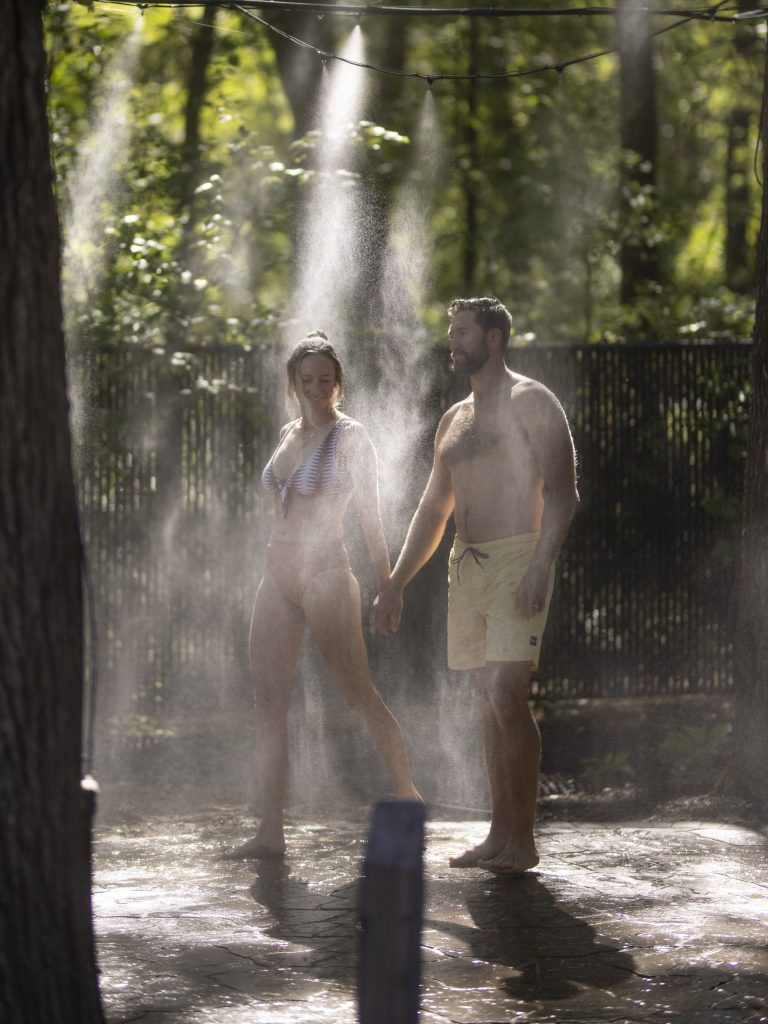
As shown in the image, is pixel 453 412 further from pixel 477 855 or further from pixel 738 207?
pixel 738 207

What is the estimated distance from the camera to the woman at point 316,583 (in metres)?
6.17

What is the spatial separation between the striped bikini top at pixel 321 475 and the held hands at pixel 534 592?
37.1 inches

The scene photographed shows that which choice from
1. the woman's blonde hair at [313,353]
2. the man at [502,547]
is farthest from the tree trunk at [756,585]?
the woman's blonde hair at [313,353]

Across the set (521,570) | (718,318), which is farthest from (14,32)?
(718,318)

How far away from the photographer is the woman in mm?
6172

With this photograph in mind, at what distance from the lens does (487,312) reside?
6.02 meters

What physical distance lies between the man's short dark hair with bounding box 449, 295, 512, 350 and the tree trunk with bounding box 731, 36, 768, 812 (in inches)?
88.8

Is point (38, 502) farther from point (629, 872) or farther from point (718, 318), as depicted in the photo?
point (718, 318)

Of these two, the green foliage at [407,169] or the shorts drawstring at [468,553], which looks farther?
the green foliage at [407,169]

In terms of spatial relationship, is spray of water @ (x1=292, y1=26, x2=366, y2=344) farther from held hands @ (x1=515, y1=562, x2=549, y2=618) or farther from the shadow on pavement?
the shadow on pavement

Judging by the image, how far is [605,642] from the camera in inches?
394

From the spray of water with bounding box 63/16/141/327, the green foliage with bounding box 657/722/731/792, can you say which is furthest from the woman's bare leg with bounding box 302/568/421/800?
the spray of water with bounding box 63/16/141/327

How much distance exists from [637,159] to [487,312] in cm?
1156

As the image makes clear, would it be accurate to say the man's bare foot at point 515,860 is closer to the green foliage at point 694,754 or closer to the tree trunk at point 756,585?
the tree trunk at point 756,585
